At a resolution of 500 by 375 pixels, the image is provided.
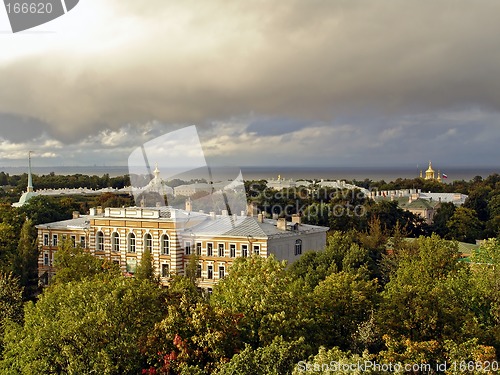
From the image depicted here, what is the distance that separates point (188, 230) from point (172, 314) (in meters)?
29.5

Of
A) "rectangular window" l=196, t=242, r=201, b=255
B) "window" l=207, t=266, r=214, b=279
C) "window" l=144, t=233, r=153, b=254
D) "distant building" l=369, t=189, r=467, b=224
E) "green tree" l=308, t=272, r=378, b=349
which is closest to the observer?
"green tree" l=308, t=272, r=378, b=349

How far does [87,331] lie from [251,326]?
20.6 ft

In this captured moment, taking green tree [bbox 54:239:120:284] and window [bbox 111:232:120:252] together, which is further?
window [bbox 111:232:120:252]

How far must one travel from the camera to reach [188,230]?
53.5 meters

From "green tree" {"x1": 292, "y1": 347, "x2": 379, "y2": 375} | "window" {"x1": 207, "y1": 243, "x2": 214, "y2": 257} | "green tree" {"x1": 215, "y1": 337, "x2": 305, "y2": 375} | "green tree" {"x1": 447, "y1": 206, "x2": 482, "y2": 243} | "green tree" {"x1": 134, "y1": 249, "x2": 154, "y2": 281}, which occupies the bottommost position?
"green tree" {"x1": 447, "y1": 206, "x2": 482, "y2": 243}

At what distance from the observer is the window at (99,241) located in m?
57.4

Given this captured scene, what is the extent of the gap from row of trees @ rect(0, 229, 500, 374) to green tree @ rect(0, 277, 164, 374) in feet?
0.14

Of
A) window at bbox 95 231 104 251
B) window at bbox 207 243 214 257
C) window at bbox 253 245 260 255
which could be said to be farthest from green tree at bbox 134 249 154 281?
window at bbox 253 245 260 255

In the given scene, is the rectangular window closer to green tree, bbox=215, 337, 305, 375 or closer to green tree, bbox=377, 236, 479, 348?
green tree, bbox=377, 236, 479, 348

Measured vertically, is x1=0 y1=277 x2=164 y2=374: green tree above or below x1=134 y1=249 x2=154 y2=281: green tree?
above

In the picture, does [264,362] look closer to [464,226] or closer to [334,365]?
[334,365]

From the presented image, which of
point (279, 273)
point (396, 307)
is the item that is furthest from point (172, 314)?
point (396, 307)

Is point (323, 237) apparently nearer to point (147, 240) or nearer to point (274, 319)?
point (147, 240)

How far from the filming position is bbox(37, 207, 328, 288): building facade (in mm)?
51688
